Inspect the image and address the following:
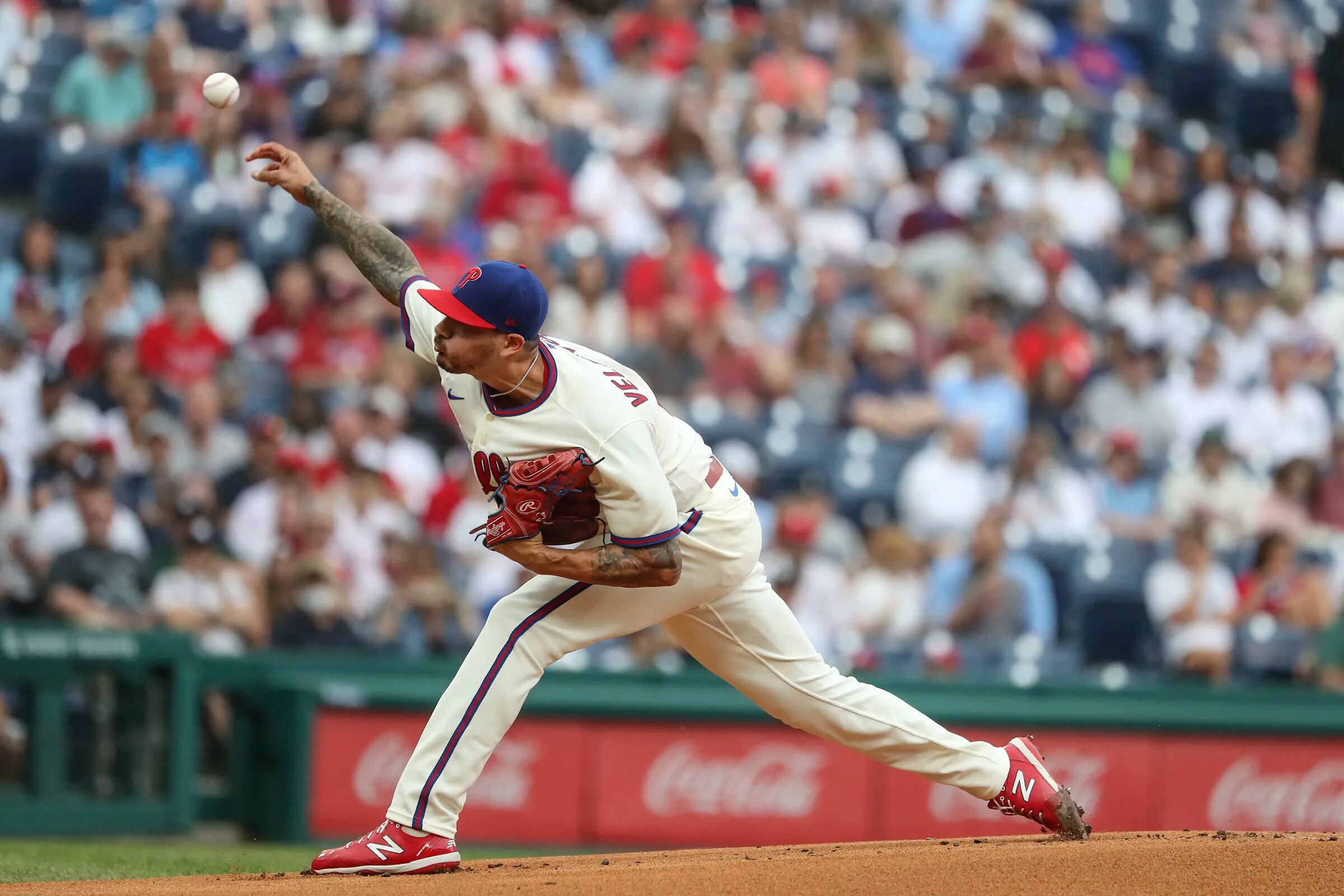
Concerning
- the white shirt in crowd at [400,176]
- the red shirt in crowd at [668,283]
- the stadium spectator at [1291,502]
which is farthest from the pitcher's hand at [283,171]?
the stadium spectator at [1291,502]

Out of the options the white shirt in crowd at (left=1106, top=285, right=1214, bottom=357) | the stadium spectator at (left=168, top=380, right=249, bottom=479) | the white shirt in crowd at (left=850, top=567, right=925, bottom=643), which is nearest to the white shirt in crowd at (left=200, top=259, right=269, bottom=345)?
the stadium spectator at (left=168, top=380, right=249, bottom=479)

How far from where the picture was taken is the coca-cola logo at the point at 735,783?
8445mm

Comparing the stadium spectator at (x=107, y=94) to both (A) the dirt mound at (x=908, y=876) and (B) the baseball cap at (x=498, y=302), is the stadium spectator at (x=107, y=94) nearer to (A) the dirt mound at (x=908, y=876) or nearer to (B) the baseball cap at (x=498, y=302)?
(A) the dirt mound at (x=908, y=876)

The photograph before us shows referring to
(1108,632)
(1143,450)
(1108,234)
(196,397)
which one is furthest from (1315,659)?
(196,397)

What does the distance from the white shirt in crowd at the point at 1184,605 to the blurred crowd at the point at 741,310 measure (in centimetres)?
2

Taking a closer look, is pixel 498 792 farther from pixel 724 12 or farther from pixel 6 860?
pixel 724 12

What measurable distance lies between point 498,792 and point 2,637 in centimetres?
232

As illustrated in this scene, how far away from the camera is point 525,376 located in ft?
14.9

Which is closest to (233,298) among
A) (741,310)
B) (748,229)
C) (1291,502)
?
(741,310)

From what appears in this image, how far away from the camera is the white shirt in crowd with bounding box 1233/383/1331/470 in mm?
11344

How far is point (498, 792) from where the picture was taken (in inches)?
327

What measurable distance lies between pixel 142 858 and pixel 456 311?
9.70ft

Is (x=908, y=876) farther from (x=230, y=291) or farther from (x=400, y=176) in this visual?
(x=400, y=176)

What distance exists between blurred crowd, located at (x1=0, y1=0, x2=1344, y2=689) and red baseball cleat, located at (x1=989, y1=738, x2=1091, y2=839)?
3.72 m
